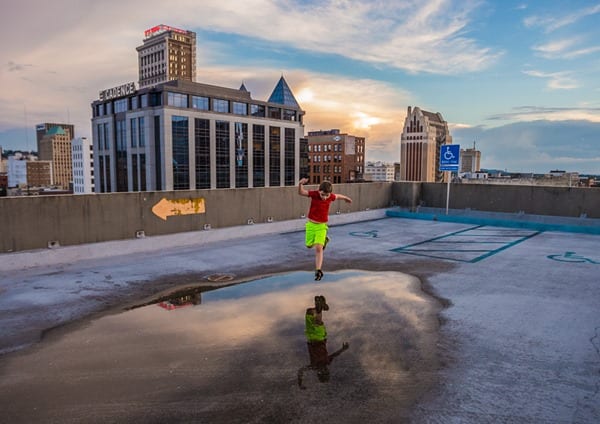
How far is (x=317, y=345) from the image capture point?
5.64m

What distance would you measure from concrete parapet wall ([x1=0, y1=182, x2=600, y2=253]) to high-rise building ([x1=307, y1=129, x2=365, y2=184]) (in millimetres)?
121848

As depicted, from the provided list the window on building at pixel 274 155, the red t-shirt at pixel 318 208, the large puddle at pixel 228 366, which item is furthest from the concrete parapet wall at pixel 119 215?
the window on building at pixel 274 155

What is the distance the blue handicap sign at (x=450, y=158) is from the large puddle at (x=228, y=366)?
→ 14.6 metres

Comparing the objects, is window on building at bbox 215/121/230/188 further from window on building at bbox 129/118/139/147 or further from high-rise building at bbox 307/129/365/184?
high-rise building at bbox 307/129/365/184

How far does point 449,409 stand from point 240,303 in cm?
429

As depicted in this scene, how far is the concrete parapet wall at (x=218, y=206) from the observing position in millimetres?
10834

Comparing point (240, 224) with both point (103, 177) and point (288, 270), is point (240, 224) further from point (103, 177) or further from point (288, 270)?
point (103, 177)

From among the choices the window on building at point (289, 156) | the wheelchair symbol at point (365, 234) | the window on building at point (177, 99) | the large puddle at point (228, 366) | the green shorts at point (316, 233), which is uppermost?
the window on building at point (177, 99)

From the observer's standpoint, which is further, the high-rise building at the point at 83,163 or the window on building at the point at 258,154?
the high-rise building at the point at 83,163

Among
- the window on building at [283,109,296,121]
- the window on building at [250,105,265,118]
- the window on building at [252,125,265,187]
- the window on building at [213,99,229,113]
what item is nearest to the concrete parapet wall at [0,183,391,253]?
Result: the window on building at [213,99,229,113]

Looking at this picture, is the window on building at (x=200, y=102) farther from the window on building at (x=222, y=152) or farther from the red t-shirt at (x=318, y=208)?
the red t-shirt at (x=318, y=208)

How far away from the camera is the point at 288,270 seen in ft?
33.7

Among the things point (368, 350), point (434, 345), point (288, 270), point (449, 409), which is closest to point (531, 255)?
point (288, 270)

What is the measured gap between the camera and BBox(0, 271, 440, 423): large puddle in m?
4.09
